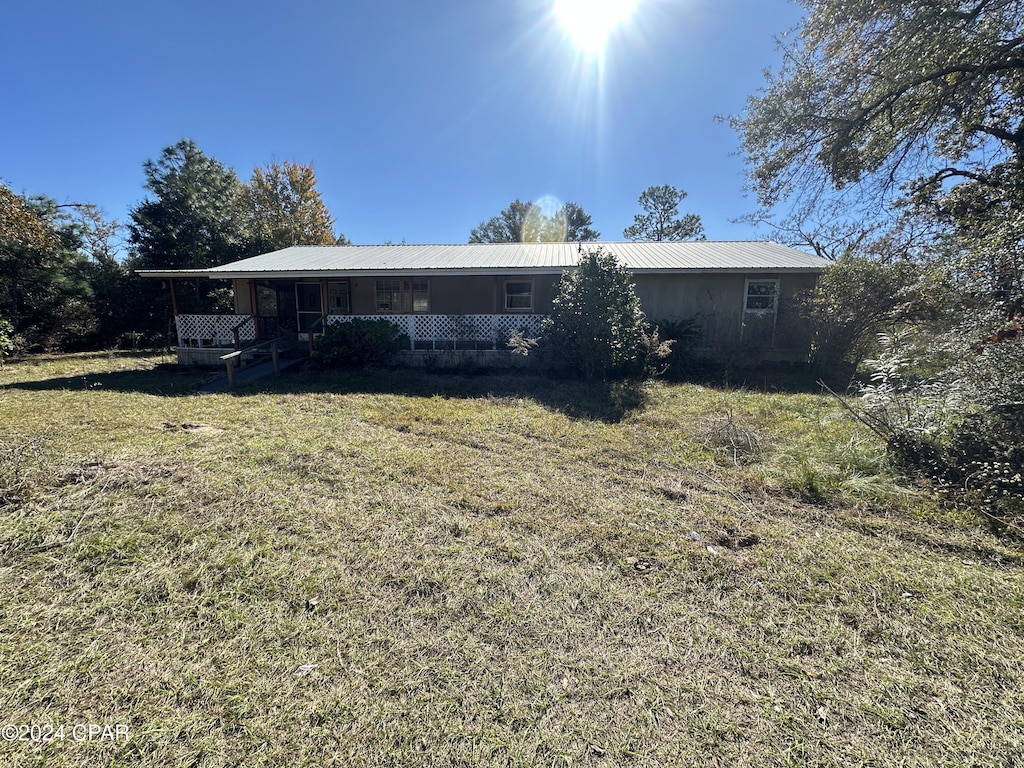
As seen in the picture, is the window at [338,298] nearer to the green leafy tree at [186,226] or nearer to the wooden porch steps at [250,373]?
the wooden porch steps at [250,373]

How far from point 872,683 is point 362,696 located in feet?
8.18

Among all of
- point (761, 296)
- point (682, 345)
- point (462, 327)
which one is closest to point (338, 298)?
point (462, 327)

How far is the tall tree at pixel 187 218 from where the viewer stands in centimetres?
1833

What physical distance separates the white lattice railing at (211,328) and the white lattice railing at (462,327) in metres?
2.69

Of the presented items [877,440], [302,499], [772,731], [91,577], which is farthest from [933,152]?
[91,577]

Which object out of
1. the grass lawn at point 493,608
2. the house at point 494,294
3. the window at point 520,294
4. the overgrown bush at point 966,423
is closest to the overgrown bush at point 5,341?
the house at point 494,294

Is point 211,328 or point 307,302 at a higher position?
point 307,302

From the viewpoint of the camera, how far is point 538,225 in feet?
124

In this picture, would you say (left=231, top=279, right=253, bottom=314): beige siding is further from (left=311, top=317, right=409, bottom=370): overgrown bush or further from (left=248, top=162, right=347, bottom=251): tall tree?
(left=248, top=162, right=347, bottom=251): tall tree

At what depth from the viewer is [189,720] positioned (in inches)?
71.4

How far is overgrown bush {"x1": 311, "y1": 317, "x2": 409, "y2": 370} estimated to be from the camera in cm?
1009

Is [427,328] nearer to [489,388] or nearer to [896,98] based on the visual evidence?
[489,388]

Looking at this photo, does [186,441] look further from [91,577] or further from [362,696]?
[362,696]

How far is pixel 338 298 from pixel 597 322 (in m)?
9.65
